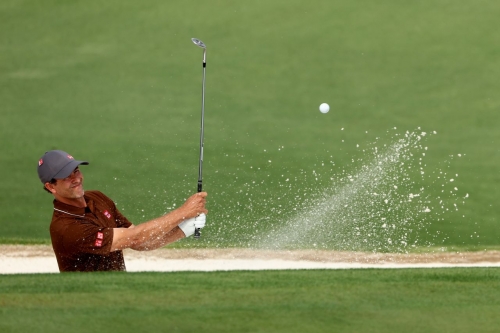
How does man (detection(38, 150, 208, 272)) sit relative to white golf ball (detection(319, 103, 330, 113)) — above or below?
below

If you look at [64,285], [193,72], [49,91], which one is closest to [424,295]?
[64,285]

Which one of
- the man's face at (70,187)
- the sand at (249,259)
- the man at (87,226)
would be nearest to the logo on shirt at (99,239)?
the man at (87,226)

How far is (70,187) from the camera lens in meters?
3.85

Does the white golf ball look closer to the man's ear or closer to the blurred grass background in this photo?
the blurred grass background

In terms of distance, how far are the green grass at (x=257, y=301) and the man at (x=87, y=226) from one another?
0.48 metres

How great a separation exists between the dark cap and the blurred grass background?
7.32ft

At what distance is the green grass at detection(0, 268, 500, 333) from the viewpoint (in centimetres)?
275

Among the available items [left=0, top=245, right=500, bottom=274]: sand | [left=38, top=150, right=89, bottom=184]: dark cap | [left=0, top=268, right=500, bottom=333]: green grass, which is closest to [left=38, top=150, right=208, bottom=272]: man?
[left=38, top=150, right=89, bottom=184]: dark cap

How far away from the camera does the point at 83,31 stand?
24.6 ft

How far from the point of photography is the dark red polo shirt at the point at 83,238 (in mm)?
3695

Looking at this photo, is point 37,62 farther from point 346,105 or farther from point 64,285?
point 64,285

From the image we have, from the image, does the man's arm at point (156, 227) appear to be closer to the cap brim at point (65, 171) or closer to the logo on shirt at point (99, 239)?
the logo on shirt at point (99, 239)

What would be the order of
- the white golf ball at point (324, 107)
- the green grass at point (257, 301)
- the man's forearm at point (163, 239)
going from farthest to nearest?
the white golf ball at point (324, 107) < the man's forearm at point (163, 239) < the green grass at point (257, 301)

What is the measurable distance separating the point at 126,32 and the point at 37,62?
A: 2.61 ft
